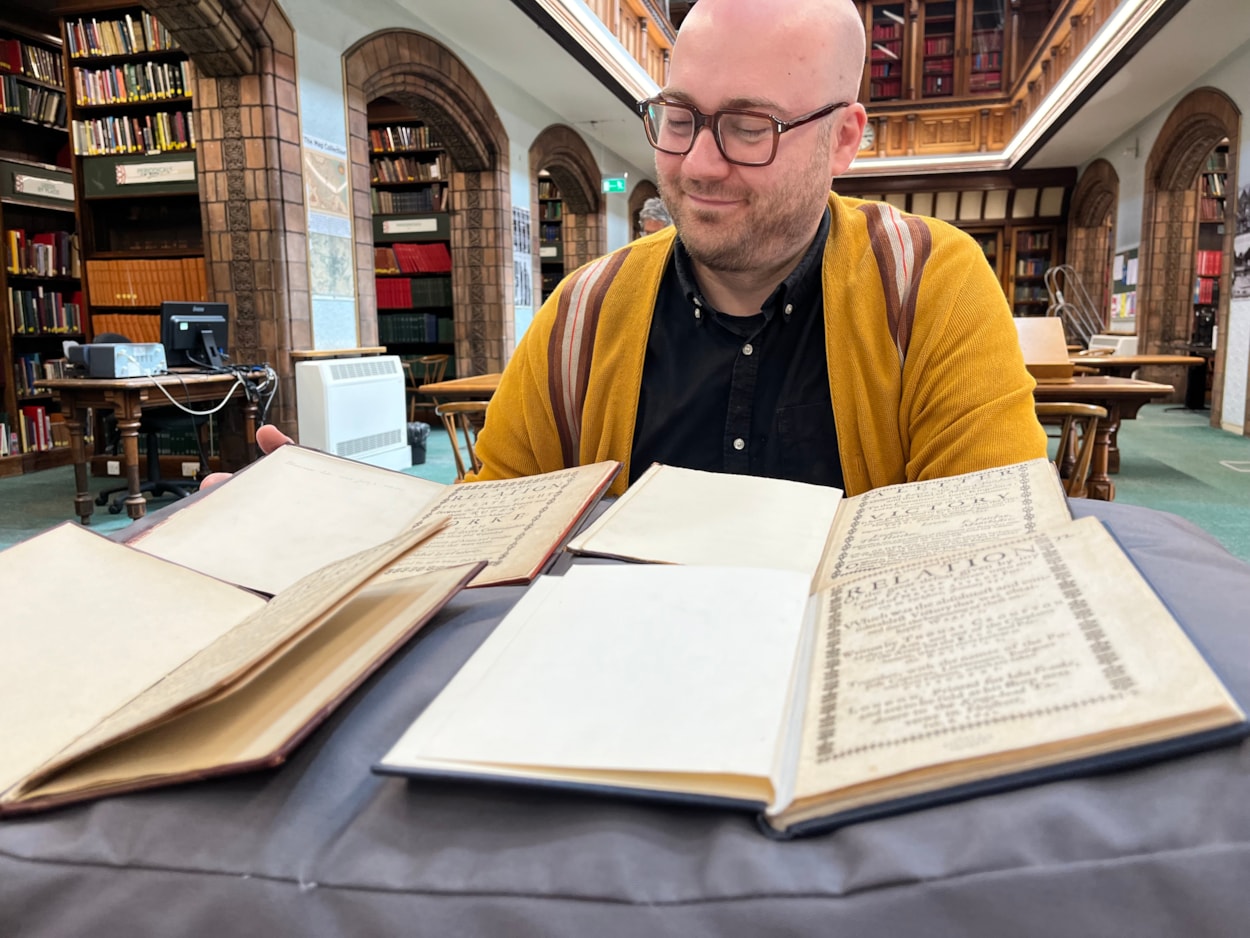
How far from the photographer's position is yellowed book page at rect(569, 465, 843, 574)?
2.31ft

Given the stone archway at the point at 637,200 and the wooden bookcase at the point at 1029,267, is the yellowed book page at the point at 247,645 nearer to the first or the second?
the stone archway at the point at 637,200

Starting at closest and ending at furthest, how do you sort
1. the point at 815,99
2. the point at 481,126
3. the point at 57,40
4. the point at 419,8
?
the point at 815,99
the point at 419,8
the point at 57,40
the point at 481,126

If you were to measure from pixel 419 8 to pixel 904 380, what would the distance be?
6.23 metres

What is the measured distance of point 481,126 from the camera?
7684mm

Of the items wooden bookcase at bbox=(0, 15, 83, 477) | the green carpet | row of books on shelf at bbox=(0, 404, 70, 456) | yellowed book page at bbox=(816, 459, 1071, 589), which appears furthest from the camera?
wooden bookcase at bbox=(0, 15, 83, 477)

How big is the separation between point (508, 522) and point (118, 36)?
665 centimetres

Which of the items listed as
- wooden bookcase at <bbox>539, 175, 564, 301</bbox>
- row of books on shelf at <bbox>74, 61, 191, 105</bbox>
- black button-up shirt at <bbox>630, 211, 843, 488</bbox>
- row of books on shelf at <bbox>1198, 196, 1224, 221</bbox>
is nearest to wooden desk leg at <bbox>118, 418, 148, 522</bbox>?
row of books on shelf at <bbox>74, 61, 191, 105</bbox>

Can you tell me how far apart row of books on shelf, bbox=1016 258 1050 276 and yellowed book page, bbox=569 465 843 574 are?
15.1 m

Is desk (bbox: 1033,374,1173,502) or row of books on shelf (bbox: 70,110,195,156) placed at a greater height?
row of books on shelf (bbox: 70,110,195,156)

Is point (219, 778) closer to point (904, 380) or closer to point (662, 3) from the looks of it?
point (904, 380)

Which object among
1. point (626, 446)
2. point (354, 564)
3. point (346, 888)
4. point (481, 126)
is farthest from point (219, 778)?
point (481, 126)

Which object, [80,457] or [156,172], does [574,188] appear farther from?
[80,457]

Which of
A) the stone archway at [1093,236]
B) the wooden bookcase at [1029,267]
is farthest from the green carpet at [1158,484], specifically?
the wooden bookcase at [1029,267]

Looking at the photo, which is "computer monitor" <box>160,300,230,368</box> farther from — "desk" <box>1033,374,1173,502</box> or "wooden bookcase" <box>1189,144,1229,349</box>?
"wooden bookcase" <box>1189,144,1229,349</box>
